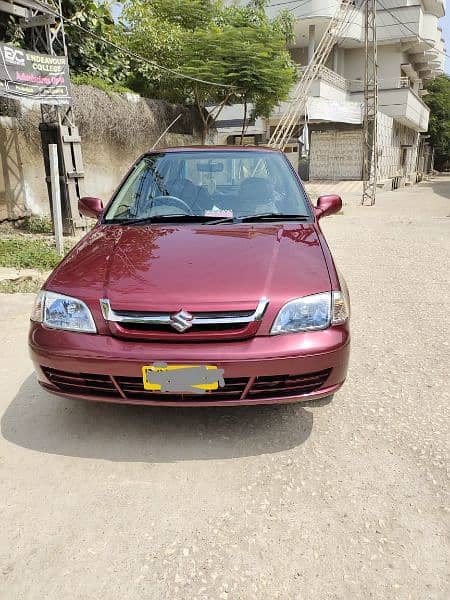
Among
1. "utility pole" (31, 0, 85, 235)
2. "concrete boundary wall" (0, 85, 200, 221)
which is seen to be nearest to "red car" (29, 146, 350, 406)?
"utility pole" (31, 0, 85, 235)

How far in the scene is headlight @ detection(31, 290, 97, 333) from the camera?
2.48m

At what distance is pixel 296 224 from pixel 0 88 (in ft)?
18.2

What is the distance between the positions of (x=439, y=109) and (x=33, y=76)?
46114mm

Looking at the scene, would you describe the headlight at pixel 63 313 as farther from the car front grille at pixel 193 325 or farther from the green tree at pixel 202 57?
the green tree at pixel 202 57

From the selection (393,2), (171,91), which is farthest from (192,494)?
(393,2)

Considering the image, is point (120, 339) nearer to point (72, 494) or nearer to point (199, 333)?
point (199, 333)

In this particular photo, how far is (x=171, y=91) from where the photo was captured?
1343 centimetres

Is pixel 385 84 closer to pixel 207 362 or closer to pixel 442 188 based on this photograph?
pixel 442 188

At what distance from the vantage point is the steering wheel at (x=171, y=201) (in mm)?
3531

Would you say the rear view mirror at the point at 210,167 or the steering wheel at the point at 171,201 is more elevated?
the rear view mirror at the point at 210,167

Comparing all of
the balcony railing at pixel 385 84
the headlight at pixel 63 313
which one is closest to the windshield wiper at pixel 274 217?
the headlight at pixel 63 313

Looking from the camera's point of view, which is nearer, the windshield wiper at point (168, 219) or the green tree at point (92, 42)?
the windshield wiper at point (168, 219)

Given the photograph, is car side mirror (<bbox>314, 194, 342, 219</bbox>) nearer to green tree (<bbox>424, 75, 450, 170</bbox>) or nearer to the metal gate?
the metal gate

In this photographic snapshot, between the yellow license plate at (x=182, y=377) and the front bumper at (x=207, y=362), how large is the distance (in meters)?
0.03
